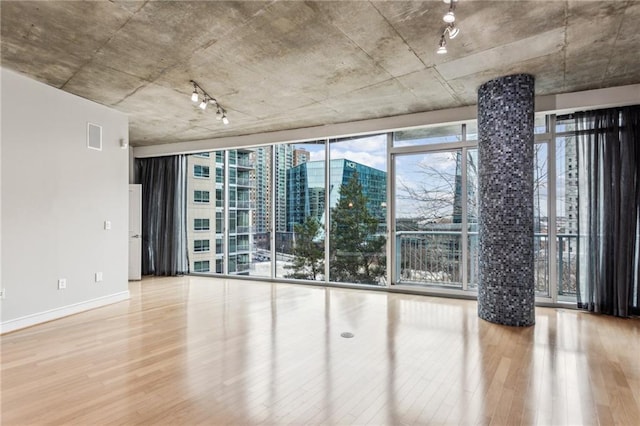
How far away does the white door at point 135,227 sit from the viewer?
7.17 m

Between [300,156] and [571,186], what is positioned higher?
[300,156]

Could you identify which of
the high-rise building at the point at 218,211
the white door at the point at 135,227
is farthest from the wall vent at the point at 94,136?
the high-rise building at the point at 218,211

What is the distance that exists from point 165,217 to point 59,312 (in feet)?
11.6

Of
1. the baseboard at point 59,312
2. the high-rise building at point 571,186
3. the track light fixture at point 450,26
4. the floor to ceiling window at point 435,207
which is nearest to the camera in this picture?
the track light fixture at point 450,26

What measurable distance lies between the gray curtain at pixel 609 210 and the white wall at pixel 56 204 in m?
6.44

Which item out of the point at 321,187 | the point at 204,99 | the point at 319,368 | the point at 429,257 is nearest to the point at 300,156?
the point at 321,187

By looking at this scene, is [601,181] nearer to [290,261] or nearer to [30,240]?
[290,261]

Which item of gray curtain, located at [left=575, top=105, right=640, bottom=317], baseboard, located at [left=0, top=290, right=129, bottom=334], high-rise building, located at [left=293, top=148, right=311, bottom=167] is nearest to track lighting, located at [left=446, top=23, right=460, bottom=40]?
gray curtain, located at [left=575, top=105, right=640, bottom=317]

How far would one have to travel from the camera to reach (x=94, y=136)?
4797 millimetres

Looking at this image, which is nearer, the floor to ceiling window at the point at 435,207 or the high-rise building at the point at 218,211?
the floor to ceiling window at the point at 435,207

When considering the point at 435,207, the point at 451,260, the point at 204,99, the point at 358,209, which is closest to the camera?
the point at 204,99

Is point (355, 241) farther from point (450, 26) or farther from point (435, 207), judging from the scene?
point (450, 26)

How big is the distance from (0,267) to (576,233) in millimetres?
6858

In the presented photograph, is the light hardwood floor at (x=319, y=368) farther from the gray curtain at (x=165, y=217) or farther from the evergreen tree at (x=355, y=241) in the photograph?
the gray curtain at (x=165, y=217)
